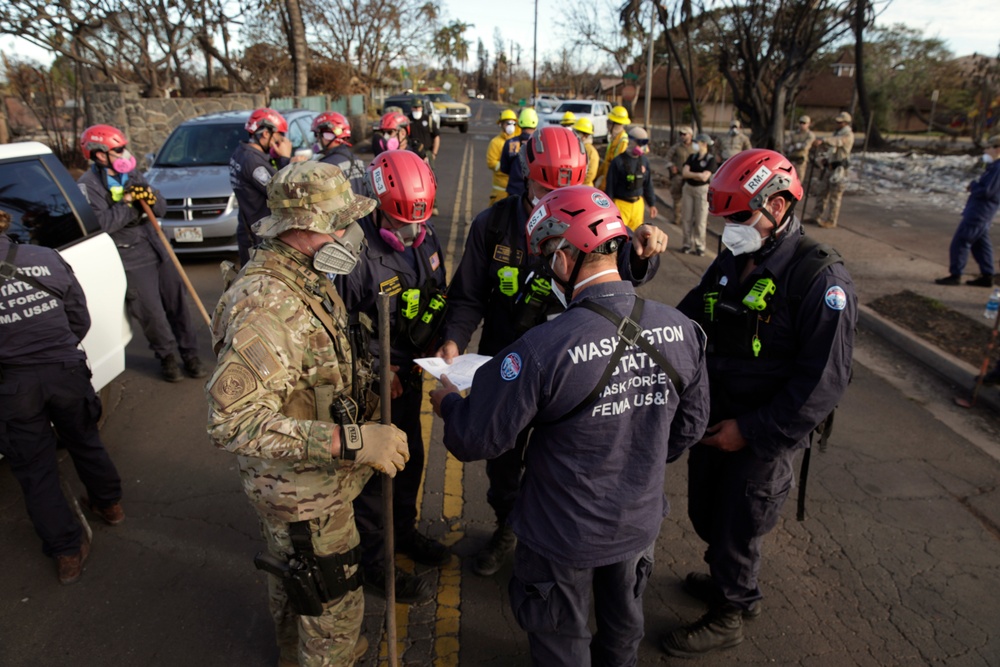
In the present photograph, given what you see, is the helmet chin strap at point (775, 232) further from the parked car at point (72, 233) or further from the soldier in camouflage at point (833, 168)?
the soldier in camouflage at point (833, 168)

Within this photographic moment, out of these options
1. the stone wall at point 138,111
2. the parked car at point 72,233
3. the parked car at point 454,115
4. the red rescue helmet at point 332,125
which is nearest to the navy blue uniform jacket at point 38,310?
the parked car at point 72,233

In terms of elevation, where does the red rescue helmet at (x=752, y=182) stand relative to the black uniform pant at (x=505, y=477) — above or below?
above

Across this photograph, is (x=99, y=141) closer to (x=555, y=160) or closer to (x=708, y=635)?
(x=555, y=160)

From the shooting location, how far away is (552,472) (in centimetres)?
220

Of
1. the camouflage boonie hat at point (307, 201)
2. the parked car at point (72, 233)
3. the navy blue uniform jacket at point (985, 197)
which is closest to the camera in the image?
the camouflage boonie hat at point (307, 201)

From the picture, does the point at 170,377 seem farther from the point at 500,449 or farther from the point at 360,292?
the point at 500,449

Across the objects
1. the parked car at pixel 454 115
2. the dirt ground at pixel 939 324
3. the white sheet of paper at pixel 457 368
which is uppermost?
the parked car at pixel 454 115

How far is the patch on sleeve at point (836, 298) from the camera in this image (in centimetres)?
257

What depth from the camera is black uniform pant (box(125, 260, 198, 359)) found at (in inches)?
221

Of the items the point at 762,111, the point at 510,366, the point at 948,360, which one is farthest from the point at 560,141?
the point at 762,111

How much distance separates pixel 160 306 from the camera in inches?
226

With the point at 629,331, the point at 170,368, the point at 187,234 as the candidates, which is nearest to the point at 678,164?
the point at 187,234

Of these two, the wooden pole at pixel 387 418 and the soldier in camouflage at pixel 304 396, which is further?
the wooden pole at pixel 387 418

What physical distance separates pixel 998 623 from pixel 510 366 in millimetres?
3139
